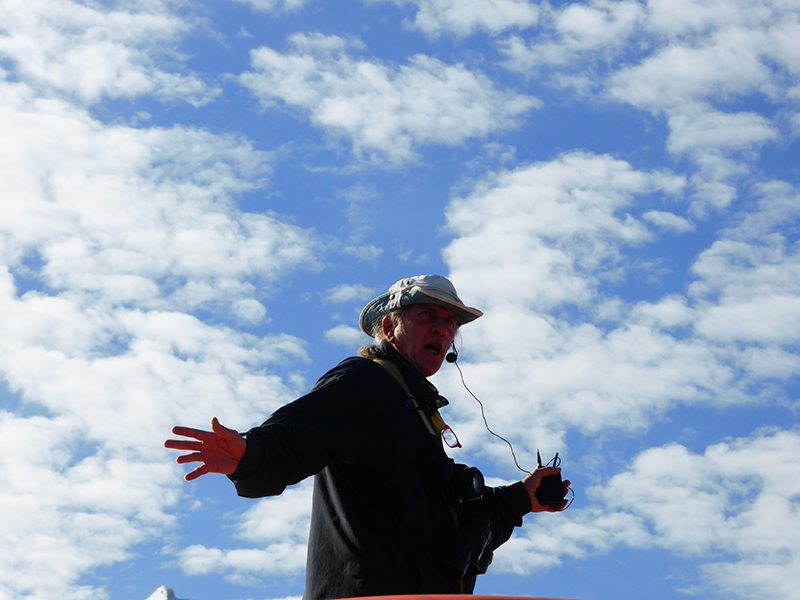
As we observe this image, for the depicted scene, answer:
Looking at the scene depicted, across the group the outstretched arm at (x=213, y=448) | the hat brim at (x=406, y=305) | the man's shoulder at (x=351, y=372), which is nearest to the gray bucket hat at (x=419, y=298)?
the hat brim at (x=406, y=305)

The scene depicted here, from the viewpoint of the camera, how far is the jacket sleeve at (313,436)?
5434mm

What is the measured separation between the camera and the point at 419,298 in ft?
22.4

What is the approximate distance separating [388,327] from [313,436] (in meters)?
1.34

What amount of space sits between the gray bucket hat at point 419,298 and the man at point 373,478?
0.39m

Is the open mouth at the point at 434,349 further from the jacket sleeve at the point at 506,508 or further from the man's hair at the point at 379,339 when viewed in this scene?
the jacket sleeve at the point at 506,508

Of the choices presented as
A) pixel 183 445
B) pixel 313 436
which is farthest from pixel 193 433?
pixel 313 436

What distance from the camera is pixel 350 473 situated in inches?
234

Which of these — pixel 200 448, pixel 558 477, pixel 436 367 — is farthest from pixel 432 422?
pixel 200 448

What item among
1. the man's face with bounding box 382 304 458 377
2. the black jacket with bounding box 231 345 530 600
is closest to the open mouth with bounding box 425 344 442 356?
the man's face with bounding box 382 304 458 377

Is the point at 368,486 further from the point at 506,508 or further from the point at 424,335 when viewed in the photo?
the point at 424,335

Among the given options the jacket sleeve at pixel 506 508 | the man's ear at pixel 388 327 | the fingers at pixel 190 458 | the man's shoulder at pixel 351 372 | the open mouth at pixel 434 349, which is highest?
the man's ear at pixel 388 327

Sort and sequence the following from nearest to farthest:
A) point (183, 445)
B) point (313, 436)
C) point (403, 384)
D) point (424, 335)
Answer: point (183, 445)
point (313, 436)
point (403, 384)
point (424, 335)

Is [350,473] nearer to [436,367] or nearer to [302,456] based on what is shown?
[302,456]

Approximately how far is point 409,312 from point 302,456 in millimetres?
1435
